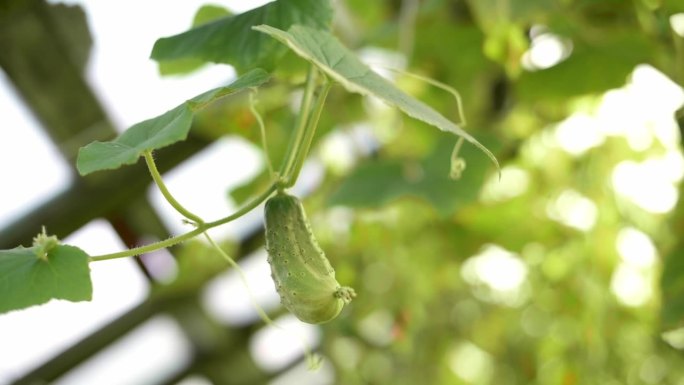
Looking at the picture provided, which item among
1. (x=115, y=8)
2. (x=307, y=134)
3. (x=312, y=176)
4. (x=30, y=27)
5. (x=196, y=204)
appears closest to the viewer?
(x=307, y=134)

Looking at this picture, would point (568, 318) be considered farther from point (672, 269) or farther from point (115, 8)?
point (115, 8)

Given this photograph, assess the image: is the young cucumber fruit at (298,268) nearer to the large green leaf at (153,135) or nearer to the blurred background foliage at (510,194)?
the large green leaf at (153,135)

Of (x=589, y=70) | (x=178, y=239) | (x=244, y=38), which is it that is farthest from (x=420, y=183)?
(x=178, y=239)

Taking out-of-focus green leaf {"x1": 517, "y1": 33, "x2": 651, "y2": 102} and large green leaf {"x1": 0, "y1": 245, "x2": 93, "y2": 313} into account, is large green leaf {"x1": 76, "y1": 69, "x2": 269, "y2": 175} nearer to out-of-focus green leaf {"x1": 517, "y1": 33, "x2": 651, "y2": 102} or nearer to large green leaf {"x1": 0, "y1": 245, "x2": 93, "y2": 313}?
large green leaf {"x1": 0, "y1": 245, "x2": 93, "y2": 313}

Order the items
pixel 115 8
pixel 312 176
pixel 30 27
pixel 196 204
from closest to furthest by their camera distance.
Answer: pixel 115 8, pixel 30 27, pixel 312 176, pixel 196 204

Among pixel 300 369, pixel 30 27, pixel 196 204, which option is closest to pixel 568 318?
pixel 30 27

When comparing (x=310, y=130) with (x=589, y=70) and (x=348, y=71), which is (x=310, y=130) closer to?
(x=348, y=71)

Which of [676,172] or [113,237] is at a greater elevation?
[676,172]

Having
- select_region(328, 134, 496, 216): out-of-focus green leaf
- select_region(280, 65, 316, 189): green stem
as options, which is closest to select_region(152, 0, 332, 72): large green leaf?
select_region(280, 65, 316, 189): green stem
